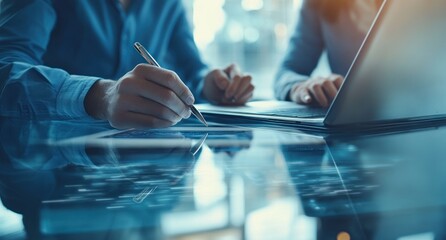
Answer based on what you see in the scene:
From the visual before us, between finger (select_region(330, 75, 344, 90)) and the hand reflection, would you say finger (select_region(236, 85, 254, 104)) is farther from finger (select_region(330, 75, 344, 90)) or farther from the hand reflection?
the hand reflection

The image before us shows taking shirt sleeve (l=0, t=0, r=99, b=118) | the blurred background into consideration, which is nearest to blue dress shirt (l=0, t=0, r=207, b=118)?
shirt sleeve (l=0, t=0, r=99, b=118)

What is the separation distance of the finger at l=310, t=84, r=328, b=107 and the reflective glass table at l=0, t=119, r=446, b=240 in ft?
0.63

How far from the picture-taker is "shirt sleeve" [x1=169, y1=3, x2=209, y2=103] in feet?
3.61

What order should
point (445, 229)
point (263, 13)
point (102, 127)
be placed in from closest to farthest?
point (445, 229) < point (102, 127) < point (263, 13)

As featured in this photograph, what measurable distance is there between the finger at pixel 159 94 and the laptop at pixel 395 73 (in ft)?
0.41

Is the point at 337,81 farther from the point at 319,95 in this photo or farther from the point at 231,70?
the point at 231,70

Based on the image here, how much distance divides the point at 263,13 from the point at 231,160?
105 inches

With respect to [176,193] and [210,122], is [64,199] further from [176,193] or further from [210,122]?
[210,122]

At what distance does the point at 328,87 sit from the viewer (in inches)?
26.1

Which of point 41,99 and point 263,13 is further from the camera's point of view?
point 263,13

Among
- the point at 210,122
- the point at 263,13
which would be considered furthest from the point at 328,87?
the point at 263,13

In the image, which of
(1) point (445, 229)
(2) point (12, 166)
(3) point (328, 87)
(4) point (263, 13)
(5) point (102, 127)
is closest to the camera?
(1) point (445, 229)

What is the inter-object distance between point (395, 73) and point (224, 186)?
0.27 m

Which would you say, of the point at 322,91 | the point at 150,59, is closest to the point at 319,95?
the point at 322,91
